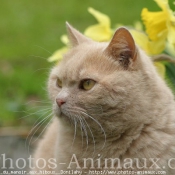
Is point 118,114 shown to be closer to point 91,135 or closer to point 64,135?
point 91,135

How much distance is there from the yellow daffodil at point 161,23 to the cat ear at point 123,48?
9.9 inches

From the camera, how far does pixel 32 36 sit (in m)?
5.38

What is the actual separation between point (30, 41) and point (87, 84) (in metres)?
3.28

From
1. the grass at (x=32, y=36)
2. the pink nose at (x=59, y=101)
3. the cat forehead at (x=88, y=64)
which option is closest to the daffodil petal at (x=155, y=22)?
the cat forehead at (x=88, y=64)

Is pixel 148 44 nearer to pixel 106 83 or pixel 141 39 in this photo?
pixel 141 39

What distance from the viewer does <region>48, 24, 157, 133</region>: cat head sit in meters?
2.03

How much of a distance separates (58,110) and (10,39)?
3.37 meters

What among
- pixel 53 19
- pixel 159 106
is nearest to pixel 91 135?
pixel 159 106

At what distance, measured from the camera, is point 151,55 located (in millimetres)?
2426

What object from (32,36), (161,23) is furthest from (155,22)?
(32,36)

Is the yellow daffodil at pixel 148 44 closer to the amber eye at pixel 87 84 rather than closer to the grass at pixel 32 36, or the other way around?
the amber eye at pixel 87 84

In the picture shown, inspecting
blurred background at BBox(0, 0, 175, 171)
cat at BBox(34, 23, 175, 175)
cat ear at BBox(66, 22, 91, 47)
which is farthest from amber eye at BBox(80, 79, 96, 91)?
blurred background at BBox(0, 0, 175, 171)

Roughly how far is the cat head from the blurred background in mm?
1489

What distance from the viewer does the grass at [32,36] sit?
4.22 m
